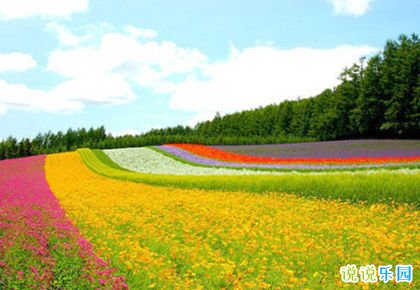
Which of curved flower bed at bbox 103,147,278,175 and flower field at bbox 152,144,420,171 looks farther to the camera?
curved flower bed at bbox 103,147,278,175

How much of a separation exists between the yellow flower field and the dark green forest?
113 feet

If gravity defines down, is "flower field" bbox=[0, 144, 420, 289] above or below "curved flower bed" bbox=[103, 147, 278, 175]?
below

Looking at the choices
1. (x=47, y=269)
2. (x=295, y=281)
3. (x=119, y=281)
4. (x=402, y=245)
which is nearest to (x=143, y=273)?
(x=119, y=281)

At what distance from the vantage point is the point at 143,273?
7.31m

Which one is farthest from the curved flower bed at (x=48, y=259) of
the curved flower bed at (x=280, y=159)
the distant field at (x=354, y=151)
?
the distant field at (x=354, y=151)

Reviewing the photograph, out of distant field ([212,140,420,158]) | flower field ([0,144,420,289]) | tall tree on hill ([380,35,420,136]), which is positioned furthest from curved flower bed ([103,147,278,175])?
tall tree on hill ([380,35,420,136])

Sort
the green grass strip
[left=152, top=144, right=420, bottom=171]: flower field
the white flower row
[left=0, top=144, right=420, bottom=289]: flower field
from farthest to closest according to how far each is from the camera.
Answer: the white flower row < [left=152, top=144, right=420, bottom=171]: flower field < the green grass strip < [left=0, top=144, right=420, bottom=289]: flower field

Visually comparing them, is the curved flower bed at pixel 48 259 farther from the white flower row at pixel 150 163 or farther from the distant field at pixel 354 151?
the distant field at pixel 354 151

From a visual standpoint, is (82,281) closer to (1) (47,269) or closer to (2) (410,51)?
(1) (47,269)

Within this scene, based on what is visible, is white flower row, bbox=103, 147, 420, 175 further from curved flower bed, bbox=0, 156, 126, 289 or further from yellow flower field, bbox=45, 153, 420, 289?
curved flower bed, bbox=0, 156, 126, 289

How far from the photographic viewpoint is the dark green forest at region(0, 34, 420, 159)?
159ft

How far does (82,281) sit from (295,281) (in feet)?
10.1

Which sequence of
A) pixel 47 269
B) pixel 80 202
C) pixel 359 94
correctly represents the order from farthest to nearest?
pixel 359 94, pixel 80 202, pixel 47 269

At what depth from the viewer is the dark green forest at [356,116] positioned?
159 feet
